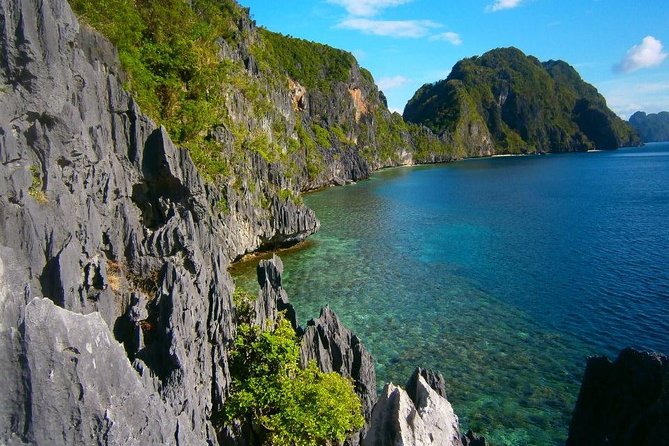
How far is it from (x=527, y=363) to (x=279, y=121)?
60.0 meters

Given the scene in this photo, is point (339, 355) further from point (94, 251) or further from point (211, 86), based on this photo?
point (211, 86)

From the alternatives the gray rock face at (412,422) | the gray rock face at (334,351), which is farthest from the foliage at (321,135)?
the gray rock face at (412,422)

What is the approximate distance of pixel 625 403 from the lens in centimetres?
1101

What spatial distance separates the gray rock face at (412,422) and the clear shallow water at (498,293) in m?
11.2

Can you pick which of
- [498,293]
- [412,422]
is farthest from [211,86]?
[412,422]

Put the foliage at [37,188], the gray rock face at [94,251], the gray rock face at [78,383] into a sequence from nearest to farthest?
the gray rock face at [78,383]
the gray rock face at [94,251]
the foliage at [37,188]

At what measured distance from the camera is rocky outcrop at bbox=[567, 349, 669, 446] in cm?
1003

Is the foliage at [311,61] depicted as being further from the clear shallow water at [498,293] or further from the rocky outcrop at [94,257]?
the rocky outcrop at [94,257]

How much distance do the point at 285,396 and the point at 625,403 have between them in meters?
10.8

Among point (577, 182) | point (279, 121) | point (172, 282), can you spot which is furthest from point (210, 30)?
point (577, 182)

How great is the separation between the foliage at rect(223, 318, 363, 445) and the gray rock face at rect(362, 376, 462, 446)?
21.3 ft

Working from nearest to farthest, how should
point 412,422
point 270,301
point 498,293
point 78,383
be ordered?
point 412,422
point 78,383
point 270,301
point 498,293

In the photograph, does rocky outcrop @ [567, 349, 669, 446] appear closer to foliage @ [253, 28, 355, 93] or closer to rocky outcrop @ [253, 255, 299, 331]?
rocky outcrop @ [253, 255, 299, 331]

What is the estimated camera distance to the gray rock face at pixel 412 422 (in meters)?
9.59
